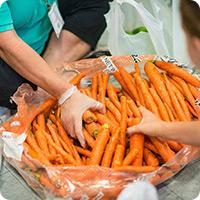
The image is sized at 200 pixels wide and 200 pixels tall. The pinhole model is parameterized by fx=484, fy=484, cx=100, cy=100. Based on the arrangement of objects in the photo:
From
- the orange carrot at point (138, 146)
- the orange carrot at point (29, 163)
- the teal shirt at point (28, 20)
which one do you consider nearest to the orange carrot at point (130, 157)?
the orange carrot at point (138, 146)

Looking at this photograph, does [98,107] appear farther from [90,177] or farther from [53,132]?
[90,177]

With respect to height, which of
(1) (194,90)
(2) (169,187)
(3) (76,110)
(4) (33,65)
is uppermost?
(4) (33,65)

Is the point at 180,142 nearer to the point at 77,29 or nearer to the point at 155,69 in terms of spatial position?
the point at 155,69

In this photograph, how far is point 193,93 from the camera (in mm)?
1334

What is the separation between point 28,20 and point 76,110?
1.20ft

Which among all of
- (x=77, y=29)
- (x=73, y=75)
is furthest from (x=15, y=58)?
(x=77, y=29)

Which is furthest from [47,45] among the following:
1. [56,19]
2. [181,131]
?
[181,131]

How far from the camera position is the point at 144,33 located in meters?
1.67

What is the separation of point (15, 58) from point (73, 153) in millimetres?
323

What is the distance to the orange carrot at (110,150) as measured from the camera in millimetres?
1162

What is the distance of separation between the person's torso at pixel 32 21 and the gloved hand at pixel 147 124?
1.51 feet

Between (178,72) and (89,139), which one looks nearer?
(89,139)

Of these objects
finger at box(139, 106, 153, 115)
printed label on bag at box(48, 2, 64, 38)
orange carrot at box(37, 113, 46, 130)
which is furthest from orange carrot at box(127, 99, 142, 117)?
printed label on bag at box(48, 2, 64, 38)

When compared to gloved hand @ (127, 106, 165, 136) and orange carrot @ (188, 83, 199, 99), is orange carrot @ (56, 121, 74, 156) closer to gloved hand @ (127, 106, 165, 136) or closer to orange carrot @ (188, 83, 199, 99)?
gloved hand @ (127, 106, 165, 136)
